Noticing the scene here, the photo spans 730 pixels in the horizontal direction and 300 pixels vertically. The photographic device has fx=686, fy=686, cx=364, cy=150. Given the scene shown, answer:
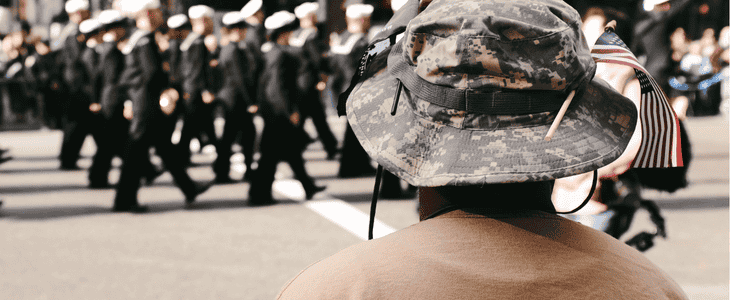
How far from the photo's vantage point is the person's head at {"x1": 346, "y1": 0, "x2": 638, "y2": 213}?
118 cm

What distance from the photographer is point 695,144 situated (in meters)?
13.9

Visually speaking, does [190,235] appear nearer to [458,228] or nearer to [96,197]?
[96,197]

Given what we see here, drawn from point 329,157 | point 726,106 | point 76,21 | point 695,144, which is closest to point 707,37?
point 726,106

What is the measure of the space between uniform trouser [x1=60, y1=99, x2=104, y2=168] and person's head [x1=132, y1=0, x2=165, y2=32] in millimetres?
2371

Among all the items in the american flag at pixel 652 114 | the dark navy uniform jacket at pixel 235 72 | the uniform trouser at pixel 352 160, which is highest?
the american flag at pixel 652 114

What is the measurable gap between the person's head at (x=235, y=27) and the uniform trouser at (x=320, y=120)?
168 centimetres

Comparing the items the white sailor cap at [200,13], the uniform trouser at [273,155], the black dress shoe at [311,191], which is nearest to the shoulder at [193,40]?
the white sailor cap at [200,13]

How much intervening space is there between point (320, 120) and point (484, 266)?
32.3 ft

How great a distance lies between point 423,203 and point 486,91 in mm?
248

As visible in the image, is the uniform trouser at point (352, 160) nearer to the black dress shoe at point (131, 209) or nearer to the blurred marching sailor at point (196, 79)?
the blurred marching sailor at point (196, 79)

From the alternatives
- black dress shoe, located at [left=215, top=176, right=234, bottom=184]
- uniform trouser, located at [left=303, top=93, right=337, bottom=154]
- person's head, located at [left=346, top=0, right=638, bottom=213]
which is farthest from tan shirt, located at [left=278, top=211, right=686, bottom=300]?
uniform trouser, located at [left=303, top=93, right=337, bottom=154]

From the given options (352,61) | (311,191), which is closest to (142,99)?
(311,191)

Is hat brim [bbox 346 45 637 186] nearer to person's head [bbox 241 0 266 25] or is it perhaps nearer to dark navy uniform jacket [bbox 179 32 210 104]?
dark navy uniform jacket [bbox 179 32 210 104]

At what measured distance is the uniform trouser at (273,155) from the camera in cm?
751
